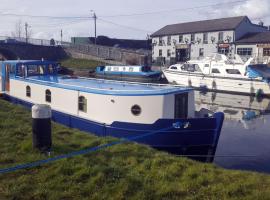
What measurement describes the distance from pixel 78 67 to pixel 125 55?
25.7 feet

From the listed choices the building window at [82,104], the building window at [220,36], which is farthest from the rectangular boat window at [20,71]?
the building window at [220,36]

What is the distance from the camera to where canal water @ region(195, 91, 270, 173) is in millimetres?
11897

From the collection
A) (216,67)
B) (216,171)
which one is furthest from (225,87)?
(216,171)

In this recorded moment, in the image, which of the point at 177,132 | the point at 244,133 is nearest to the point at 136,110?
the point at 177,132

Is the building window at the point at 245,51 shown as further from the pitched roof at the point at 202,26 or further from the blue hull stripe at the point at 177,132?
the blue hull stripe at the point at 177,132

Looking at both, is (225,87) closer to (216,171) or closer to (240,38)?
(240,38)

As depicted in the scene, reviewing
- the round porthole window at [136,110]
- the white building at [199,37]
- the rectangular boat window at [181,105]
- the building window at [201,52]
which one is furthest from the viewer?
the building window at [201,52]

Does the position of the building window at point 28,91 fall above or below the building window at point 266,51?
below

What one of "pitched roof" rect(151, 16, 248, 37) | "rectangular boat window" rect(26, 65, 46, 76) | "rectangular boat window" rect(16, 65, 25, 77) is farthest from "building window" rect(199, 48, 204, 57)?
"rectangular boat window" rect(16, 65, 25, 77)

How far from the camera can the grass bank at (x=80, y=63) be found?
50.4 m

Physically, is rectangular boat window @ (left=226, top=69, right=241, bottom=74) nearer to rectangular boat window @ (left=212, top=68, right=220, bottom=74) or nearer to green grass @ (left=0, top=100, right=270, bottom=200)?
rectangular boat window @ (left=212, top=68, right=220, bottom=74)

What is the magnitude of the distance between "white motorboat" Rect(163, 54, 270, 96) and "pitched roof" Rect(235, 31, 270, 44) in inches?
613

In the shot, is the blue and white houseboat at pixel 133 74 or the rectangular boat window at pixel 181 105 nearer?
the rectangular boat window at pixel 181 105

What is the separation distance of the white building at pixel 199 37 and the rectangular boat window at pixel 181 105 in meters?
39.7
